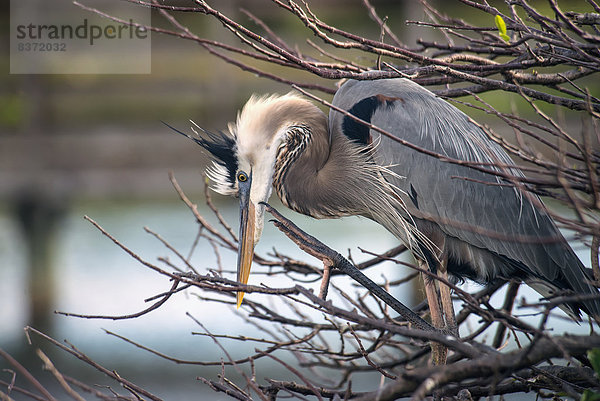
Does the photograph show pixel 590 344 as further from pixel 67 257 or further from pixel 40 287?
pixel 67 257

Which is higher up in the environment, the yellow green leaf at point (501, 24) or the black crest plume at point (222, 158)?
the yellow green leaf at point (501, 24)

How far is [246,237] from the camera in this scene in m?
1.93

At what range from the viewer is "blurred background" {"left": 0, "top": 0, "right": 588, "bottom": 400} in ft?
15.6

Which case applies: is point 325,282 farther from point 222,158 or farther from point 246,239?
point 222,158

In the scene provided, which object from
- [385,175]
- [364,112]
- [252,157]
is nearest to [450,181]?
[385,175]

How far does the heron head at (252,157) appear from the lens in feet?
6.34

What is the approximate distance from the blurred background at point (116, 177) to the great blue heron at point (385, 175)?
1.14m

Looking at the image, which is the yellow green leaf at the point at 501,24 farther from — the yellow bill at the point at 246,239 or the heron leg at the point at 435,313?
the yellow bill at the point at 246,239

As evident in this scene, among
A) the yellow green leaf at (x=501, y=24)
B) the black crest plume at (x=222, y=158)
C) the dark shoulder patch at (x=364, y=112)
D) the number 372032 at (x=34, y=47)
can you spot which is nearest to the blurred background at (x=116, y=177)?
the number 372032 at (x=34, y=47)

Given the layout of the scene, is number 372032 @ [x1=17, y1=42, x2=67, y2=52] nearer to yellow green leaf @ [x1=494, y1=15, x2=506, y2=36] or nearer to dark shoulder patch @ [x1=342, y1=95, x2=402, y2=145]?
dark shoulder patch @ [x1=342, y1=95, x2=402, y2=145]

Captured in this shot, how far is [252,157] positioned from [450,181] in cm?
59

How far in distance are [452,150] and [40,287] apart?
19.3 feet

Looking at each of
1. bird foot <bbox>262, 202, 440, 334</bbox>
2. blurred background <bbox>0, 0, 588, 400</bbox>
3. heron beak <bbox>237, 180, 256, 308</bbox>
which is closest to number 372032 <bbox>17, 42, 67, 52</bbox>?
blurred background <bbox>0, 0, 588, 400</bbox>

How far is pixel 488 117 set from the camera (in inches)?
203
